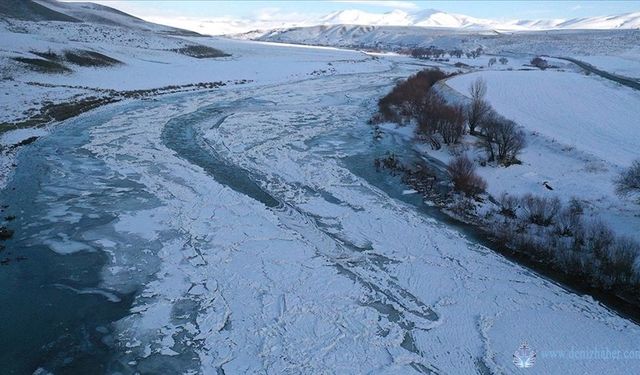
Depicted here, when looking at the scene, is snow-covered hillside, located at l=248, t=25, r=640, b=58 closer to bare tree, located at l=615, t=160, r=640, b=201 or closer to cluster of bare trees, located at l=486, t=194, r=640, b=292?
bare tree, located at l=615, t=160, r=640, b=201

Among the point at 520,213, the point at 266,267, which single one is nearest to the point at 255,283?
the point at 266,267

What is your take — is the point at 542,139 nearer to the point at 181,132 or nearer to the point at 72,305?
the point at 181,132

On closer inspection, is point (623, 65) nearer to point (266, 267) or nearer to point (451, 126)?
point (451, 126)

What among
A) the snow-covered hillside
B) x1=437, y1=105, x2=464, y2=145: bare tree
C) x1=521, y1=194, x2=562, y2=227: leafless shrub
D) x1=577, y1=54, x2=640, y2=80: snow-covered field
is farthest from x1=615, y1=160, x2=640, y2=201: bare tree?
the snow-covered hillside

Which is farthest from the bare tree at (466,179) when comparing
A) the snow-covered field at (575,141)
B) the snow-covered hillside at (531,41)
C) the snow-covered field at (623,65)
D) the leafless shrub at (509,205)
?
the snow-covered hillside at (531,41)

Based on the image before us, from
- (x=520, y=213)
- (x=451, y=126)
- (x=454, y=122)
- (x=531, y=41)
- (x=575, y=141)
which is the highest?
(x=531, y=41)

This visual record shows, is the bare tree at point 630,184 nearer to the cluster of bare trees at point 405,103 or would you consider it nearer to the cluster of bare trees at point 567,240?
the cluster of bare trees at point 567,240
